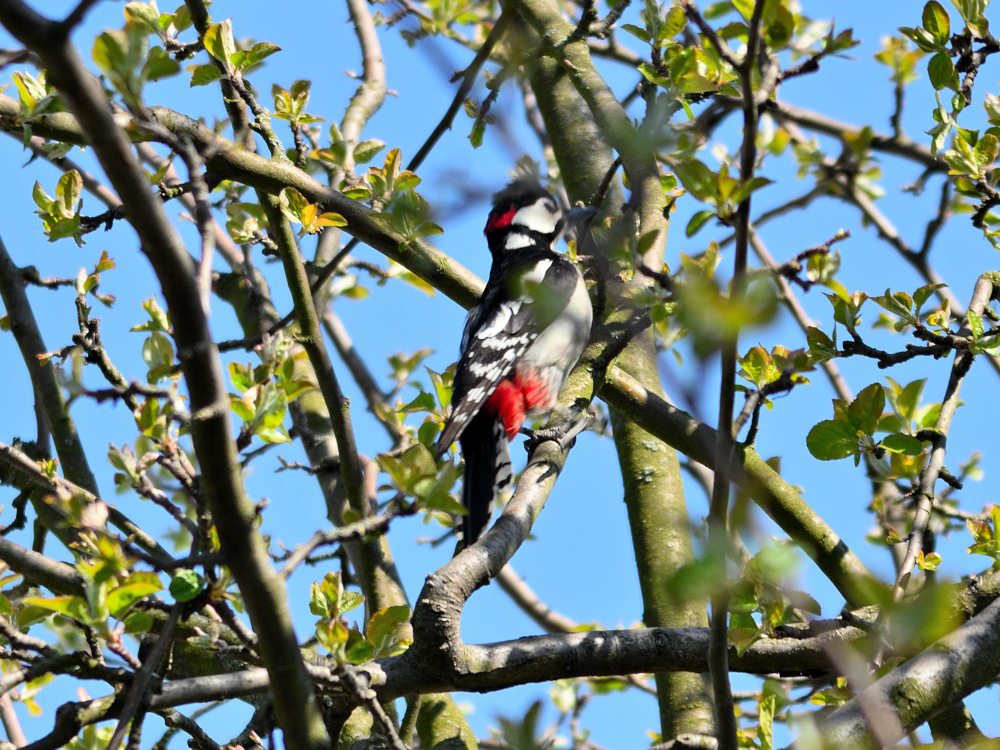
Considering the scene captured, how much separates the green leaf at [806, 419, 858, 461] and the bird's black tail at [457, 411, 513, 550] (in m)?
1.38

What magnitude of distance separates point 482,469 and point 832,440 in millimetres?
1729

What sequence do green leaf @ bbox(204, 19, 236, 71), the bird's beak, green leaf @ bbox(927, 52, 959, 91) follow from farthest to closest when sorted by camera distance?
the bird's beak → green leaf @ bbox(204, 19, 236, 71) → green leaf @ bbox(927, 52, 959, 91)

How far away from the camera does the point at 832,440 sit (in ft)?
7.59

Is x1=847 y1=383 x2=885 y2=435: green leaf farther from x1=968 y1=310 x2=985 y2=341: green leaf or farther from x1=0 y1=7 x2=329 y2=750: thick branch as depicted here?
x1=0 y1=7 x2=329 y2=750: thick branch

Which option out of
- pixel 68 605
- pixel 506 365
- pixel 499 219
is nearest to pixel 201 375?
pixel 68 605

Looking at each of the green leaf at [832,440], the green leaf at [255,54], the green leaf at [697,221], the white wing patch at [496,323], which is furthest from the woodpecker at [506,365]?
the green leaf at [697,221]

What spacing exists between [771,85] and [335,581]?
126 centimetres

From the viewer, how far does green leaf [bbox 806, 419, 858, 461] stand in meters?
2.30

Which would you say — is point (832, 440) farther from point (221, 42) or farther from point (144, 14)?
point (144, 14)

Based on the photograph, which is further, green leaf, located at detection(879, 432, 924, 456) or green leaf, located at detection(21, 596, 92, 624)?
green leaf, located at detection(879, 432, 924, 456)

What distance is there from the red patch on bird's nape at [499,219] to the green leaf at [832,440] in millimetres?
2995

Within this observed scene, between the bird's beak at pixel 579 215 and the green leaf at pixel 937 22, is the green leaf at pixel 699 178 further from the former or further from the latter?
the bird's beak at pixel 579 215

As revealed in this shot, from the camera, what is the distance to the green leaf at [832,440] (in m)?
2.30

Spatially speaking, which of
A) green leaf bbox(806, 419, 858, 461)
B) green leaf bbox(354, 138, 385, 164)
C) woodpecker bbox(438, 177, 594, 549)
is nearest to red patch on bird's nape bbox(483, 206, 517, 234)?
woodpecker bbox(438, 177, 594, 549)
